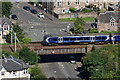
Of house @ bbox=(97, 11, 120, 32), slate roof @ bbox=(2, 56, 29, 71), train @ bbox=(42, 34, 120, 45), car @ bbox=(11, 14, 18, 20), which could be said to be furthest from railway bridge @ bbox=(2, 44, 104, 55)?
car @ bbox=(11, 14, 18, 20)

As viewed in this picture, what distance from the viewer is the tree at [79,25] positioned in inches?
4955

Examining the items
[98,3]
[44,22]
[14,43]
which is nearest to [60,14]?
[44,22]

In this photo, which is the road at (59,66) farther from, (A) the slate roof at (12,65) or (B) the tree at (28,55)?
(A) the slate roof at (12,65)

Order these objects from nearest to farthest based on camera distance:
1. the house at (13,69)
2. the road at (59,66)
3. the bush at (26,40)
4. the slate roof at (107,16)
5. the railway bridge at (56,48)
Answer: the house at (13,69) → the road at (59,66) → the railway bridge at (56,48) → the bush at (26,40) → the slate roof at (107,16)

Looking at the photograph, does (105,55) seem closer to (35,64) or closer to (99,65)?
(99,65)

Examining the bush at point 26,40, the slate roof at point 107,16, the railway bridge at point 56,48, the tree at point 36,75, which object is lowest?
the tree at point 36,75

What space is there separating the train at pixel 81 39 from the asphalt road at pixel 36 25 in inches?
427

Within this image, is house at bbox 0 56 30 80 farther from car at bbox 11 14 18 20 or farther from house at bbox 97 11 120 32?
car at bbox 11 14 18 20

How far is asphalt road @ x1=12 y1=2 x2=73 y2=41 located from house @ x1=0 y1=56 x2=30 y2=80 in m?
28.7

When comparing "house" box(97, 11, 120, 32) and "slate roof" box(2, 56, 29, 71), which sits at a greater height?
"house" box(97, 11, 120, 32)

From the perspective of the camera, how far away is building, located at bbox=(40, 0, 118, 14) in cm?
14188

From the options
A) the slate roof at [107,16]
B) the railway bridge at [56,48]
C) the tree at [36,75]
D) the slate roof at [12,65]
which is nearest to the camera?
the slate roof at [12,65]

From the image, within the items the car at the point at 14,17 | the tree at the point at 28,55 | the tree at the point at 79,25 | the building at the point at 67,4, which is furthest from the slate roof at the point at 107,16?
the tree at the point at 28,55

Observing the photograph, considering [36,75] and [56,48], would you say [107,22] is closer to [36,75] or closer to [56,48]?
[56,48]
